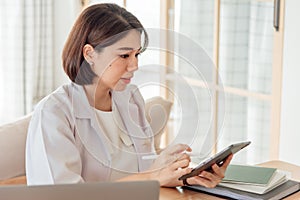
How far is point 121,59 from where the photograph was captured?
1732 mm

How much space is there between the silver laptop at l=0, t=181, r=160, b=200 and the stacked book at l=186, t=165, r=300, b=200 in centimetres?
73

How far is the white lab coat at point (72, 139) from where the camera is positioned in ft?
6.02

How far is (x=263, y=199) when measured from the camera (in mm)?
1811

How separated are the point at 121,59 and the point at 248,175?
549 mm

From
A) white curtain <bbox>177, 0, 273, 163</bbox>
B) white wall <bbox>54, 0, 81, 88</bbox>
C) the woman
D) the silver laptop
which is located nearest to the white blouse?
the woman

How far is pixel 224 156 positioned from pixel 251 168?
22cm

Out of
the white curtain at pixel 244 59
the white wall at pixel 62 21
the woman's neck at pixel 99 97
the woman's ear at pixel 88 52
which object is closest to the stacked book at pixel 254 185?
the woman's neck at pixel 99 97

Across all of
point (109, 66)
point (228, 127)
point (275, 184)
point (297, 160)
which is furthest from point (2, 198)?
point (228, 127)

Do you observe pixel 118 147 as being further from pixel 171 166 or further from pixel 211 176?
pixel 211 176

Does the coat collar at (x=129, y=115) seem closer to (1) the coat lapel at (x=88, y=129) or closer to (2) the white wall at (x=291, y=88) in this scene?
(1) the coat lapel at (x=88, y=129)

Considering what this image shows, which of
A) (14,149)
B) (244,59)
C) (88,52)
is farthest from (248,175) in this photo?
(244,59)

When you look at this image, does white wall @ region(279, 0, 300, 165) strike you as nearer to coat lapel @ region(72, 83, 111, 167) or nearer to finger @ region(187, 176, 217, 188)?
finger @ region(187, 176, 217, 188)

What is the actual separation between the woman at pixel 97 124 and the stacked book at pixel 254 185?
0.13 feet

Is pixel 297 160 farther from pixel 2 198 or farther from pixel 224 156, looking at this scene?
pixel 2 198
